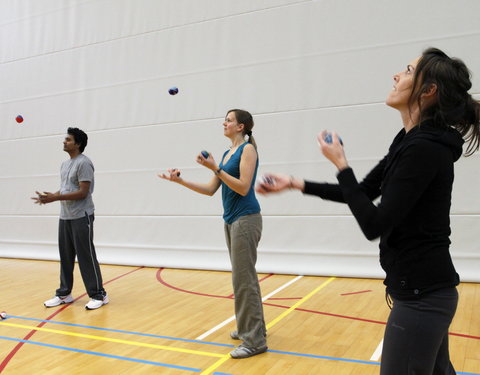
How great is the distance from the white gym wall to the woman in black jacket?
3720 mm

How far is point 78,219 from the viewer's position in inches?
158

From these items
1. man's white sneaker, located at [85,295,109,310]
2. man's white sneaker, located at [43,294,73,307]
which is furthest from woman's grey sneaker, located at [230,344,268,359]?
man's white sneaker, located at [43,294,73,307]

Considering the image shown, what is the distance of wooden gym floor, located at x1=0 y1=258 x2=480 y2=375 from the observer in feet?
8.87

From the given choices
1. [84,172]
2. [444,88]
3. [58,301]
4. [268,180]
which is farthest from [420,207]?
[58,301]

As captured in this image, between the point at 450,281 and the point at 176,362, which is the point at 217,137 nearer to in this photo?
the point at 176,362

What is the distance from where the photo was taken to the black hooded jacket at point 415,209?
113 centimetres

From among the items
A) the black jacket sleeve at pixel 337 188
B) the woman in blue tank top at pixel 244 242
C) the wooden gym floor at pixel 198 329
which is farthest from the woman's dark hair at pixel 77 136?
the black jacket sleeve at pixel 337 188

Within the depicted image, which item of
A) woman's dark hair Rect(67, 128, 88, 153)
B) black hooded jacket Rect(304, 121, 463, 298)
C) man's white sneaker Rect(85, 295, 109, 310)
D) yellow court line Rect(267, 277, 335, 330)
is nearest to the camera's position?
black hooded jacket Rect(304, 121, 463, 298)

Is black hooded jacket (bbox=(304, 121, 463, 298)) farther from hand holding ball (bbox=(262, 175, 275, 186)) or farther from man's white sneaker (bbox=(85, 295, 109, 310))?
man's white sneaker (bbox=(85, 295, 109, 310))

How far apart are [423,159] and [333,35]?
13.8ft

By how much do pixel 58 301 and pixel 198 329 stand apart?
1.57m

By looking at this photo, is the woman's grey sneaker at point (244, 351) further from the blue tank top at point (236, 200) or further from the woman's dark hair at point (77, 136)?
the woman's dark hair at point (77, 136)

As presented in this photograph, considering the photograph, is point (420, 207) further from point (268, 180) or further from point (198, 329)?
point (198, 329)

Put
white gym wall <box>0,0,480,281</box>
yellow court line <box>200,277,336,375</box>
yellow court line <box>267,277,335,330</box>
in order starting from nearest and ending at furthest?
yellow court line <box>200,277,336,375</box>, yellow court line <box>267,277,335,330</box>, white gym wall <box>0,0,480,281</box>
